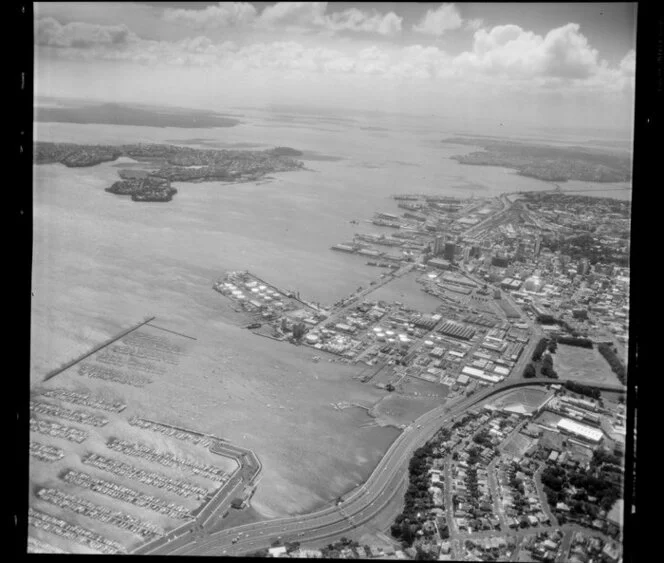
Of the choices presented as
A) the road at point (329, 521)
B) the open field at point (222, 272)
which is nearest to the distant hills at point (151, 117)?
the open field at point (222, 272)

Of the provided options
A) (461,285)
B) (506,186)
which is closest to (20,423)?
(461,285)

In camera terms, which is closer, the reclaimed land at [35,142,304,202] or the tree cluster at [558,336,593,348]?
the tree cluster at [558,336,593,348]

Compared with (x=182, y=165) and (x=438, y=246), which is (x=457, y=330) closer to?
(x=438, y=246)

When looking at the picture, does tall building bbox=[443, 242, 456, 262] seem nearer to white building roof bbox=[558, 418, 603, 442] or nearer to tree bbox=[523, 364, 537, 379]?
tree bbox=[523, 364, 537, 379]

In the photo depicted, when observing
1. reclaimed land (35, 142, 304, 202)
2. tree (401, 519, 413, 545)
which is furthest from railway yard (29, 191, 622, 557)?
reclaimed land (35, 142, 304, 202)

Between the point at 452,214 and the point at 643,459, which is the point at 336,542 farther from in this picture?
the point at 452,214

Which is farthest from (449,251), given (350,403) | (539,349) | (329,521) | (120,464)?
(120,464)

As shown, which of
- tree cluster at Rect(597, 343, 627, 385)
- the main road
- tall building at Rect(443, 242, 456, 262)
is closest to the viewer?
the main road
